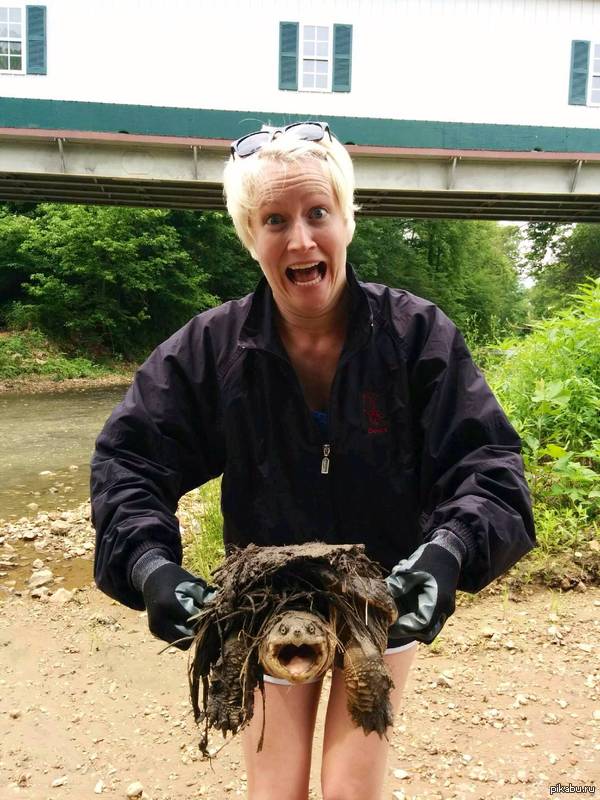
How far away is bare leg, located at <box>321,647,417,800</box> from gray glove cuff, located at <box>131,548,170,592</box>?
657 mm

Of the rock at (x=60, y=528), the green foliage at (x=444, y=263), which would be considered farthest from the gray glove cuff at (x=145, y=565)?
the green foliage at (x=444, y=263)

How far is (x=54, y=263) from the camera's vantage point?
2133 centimetres

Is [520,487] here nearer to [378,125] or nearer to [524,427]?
[524,427]

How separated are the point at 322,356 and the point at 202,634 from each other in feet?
2.97

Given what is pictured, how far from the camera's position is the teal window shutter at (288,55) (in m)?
18.5

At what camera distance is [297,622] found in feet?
4.78

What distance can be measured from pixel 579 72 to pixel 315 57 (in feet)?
24.8

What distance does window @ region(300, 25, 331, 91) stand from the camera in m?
18.6

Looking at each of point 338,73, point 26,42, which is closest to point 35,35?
point 26,42

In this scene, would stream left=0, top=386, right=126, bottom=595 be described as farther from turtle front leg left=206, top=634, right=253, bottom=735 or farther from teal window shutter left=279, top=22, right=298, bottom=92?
teal window shutter left=279, top=22, right=298, bottom=92

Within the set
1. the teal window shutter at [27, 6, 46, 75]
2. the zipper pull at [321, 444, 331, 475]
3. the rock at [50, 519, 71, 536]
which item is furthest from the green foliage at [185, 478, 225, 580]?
the teal window shutter at [27, 6, 46, 75]

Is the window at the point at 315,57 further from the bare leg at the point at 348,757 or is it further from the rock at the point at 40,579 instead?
the bare leg at the point at 348,757

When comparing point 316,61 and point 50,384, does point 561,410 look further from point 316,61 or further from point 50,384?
point 316,61

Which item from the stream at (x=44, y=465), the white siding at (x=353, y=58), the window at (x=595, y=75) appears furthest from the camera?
the window at (x=595, y=75)
